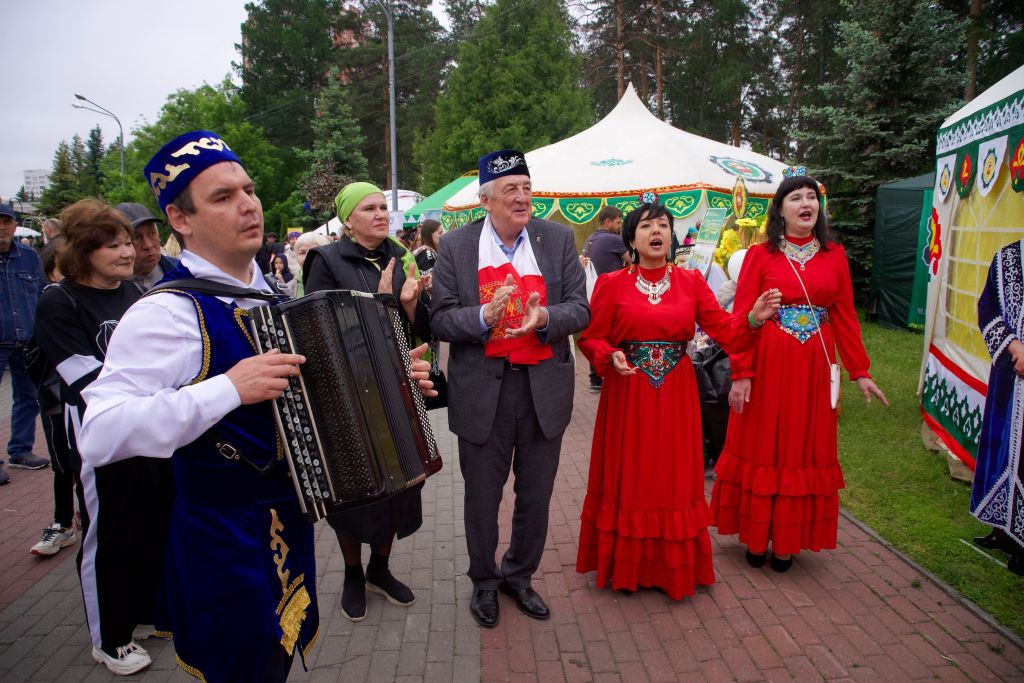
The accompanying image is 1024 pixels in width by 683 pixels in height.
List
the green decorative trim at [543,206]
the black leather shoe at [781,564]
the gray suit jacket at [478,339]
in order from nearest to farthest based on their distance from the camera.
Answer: the gray suit jacket at [478,339] → the black leather shoe at [781,564] → the green decorative trim at [543,206]

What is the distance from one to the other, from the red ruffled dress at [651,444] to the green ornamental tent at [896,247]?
1124cm

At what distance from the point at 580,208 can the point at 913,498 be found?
894 cm

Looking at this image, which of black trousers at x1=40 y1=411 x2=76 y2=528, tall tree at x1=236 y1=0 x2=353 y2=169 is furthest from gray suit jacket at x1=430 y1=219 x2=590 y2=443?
tall tree at x1=236 y1=0 x2=353 y2=169

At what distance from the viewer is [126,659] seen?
3.01 m

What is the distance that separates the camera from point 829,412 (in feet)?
12.0

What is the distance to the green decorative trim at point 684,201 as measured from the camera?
12.5 m

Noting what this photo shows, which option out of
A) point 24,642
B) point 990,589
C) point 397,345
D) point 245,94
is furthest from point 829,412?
point 245,94

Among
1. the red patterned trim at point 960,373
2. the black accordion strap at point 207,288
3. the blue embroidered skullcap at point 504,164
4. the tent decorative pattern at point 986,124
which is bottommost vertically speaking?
the red patterned trim at point 960,373

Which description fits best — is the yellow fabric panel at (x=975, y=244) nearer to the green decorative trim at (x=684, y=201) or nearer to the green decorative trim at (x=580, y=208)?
the green decorative trim at (x=684, y=201)

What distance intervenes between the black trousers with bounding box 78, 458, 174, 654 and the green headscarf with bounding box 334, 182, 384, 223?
1623 millimetres

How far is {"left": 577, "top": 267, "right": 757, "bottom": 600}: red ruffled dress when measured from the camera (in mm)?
3402

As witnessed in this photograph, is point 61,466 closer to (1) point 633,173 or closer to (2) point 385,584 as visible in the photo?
(2) point 385,584

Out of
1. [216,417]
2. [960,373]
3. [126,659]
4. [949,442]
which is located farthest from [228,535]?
[949,442]

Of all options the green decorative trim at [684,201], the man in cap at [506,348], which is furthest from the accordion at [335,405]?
the green decorative trim at [684,201]
